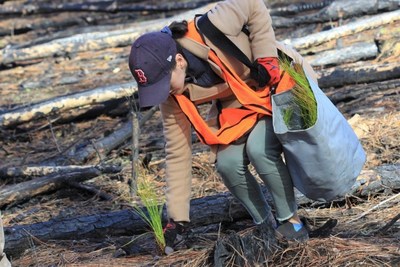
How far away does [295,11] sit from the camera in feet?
35.5

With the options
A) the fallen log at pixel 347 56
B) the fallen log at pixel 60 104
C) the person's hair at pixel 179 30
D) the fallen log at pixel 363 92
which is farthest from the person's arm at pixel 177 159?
the fallen log at pixel 347 56

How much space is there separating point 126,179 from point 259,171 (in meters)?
2.11

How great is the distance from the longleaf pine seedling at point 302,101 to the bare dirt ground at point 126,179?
2.11 ft

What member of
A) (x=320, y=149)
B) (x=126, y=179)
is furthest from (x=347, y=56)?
(x=320, y=149)

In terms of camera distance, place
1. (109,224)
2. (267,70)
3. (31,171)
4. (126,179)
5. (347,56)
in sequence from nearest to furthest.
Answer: (267,70)
(109,224)
(126,179)
(31,171)
(347,56)

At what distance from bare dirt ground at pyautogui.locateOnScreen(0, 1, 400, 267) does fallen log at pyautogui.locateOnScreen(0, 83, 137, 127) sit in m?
0.19

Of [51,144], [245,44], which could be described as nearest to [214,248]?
[245,44]

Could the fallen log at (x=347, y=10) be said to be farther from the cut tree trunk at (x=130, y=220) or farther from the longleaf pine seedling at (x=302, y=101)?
the longleaf pine seedling at (x=302, y=101)

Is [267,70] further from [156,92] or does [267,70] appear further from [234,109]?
[156,92]

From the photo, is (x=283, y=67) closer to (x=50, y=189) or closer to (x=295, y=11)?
(x=50, y=189)

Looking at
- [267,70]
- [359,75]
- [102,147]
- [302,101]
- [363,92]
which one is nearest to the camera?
[302,101]

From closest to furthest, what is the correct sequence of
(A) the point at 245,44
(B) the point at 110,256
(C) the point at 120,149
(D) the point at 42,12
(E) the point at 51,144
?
1. (A) the point at 245,44
2. (B) the point at 110,256
3. (C) the point at 120,149
4. (E) the point at 51,144
5. (D) the point at 42,12

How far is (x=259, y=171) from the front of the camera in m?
4.19

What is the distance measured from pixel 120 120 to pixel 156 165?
181 cm
